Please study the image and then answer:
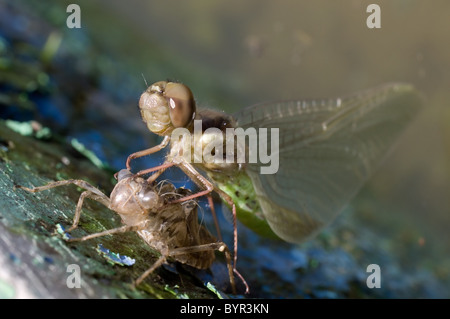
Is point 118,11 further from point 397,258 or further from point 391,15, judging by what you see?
point 397,258

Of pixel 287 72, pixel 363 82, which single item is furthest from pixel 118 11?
pixel 363 82

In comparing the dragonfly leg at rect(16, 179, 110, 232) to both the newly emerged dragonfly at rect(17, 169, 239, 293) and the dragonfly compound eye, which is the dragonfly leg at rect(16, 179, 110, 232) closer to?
the newly emerged dragonfly at rect(17, 169, 239, 293)

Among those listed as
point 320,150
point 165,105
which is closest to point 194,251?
point 165,105

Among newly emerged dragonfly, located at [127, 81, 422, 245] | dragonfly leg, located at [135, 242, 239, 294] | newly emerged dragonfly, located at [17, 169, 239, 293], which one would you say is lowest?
dragonfly leg, located at [135, 242, 239, 294]

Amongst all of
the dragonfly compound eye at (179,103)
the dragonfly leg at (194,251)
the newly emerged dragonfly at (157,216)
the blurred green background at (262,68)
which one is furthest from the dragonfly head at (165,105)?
the blurred green background at (262,68)

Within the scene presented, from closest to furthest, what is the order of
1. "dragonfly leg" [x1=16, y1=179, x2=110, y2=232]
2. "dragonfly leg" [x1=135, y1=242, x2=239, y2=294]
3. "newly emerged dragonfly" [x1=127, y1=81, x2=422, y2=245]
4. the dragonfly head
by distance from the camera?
1. "dragonfly leg" [x1=135, y1=242, x2=239, y2=294]
2. "dragonfly leg" [x1=16, y1=179, x2=110, y2=232]
3. the dragonfly head
4. "newly emerged dragonfly" [x1=127, y1=81, x2=422, y2=245]

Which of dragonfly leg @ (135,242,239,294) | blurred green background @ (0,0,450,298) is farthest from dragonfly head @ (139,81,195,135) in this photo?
blurred green background @ (0,0,450,298)
